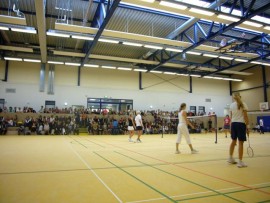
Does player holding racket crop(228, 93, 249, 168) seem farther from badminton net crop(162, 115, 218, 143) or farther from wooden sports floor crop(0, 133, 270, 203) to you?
badminton net crop(162, 115, 218, 143)

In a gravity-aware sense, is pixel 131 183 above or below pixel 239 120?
below

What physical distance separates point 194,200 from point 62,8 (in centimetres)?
1486

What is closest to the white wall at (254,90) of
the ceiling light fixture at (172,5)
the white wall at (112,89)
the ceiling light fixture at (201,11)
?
the white wall at (112,89)

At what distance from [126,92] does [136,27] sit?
1134 cm

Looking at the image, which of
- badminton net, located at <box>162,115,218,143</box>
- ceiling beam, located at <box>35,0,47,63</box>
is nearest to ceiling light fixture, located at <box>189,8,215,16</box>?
ceiling beam, located at <box>35,0,47,63</box>

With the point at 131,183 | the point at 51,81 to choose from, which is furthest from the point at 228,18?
the point at 51,81

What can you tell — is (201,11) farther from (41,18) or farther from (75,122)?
(75,122)

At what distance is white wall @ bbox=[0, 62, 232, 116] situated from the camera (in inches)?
939

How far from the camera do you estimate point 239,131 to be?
5.68 metres

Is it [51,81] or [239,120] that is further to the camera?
[51,81]

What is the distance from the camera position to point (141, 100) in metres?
28.3

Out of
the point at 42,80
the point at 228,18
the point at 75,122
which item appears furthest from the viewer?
the point at 42,80

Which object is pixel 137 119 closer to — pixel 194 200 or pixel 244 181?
pixel 244 181

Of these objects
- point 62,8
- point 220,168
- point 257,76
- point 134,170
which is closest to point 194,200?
point 134,170
